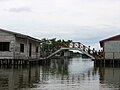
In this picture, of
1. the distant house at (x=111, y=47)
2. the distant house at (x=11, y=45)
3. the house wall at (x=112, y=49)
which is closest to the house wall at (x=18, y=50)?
the distant house at (x=11, y=45)

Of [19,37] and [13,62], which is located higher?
[19,37]

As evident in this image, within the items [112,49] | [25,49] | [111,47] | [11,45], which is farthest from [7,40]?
[112,49]

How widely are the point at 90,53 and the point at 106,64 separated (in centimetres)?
620

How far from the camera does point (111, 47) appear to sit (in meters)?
47.4

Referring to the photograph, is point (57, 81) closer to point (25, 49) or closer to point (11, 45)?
point (11, 45)

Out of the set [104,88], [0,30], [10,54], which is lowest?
[104,88]

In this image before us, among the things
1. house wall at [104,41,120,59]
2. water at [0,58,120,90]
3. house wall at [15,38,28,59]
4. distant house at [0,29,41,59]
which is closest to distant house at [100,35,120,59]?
house wall at [104,41,120,59]

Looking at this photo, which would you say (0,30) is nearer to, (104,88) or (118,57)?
(118,57)

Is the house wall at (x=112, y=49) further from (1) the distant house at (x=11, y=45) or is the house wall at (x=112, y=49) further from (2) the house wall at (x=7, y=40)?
(2) the house wall at (x=7, y=40)

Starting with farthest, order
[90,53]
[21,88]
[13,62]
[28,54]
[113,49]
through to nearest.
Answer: [90,53] < [113,49] < [28,54] < [13,62] < [21,88]

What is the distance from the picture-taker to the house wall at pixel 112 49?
154 ft

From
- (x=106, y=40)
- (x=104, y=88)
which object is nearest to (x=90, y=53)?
(x=106, y=40)

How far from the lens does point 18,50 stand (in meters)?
39.9

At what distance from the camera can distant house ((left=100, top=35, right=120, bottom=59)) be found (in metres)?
47.0
